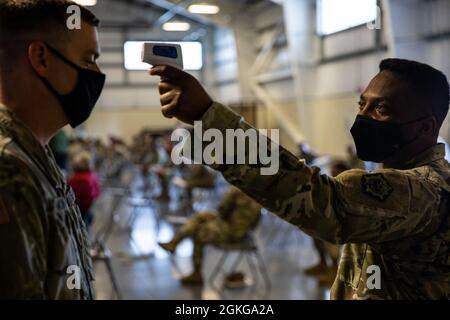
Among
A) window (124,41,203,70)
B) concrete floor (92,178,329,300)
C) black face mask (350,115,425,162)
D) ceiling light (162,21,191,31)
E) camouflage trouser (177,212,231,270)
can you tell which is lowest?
concrete floor (92,178,329,300)

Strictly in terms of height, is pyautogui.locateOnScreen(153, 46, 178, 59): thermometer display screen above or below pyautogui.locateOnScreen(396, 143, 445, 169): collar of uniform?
above

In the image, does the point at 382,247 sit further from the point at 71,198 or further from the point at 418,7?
the point at 418,7

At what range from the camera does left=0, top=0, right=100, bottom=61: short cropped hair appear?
977mm

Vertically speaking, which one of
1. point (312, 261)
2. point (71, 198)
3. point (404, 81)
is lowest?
point (312, 261)

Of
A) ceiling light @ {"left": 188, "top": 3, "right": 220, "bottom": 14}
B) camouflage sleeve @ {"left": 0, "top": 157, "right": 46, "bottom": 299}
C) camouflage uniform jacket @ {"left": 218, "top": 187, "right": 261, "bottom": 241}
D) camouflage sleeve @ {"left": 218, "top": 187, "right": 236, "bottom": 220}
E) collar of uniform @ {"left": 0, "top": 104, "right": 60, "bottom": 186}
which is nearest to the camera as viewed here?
camouflage sleeve @ {"left": 0, "top": 157, "right": 46, "bottom": 299}

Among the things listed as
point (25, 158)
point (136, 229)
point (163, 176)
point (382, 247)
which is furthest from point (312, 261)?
point (25, 158)

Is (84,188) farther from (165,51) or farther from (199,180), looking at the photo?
(165,51)

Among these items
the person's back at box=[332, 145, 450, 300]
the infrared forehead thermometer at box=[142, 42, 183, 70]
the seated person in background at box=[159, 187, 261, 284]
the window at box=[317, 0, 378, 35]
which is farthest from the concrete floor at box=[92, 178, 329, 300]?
the infrared forehead thermometer at box=[142, 42, 183, 70]

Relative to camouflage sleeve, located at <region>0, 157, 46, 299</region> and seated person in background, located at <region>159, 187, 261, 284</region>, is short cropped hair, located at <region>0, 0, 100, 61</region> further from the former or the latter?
seated person in background, located at <region>159, 187, 261, 284</region>

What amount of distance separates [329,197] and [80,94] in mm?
530

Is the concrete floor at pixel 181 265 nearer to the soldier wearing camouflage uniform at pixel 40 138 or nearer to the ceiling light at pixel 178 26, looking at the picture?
the ceiling light at pixel 178 26

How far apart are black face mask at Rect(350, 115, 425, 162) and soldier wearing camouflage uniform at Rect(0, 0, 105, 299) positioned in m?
0.57

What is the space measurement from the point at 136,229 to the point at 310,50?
580 cm
